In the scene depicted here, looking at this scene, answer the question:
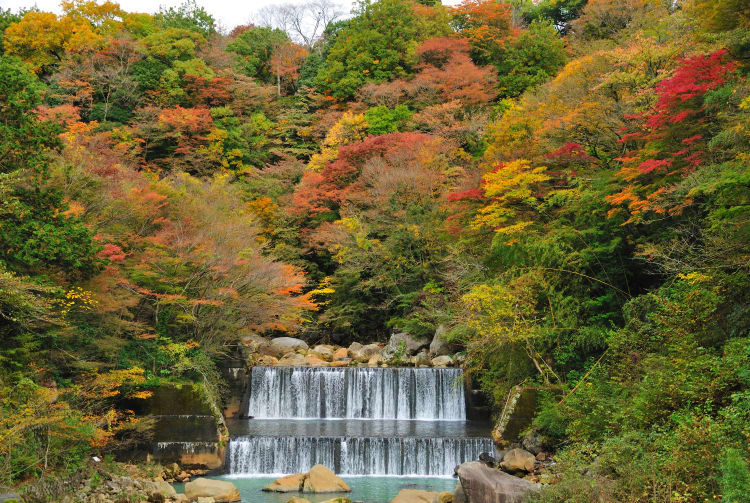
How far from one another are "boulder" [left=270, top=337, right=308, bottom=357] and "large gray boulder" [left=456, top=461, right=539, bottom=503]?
13.4 metres

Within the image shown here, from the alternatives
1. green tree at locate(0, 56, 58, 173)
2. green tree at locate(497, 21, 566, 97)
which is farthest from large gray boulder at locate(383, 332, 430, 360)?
green tree at locate(497, 21, 566, 97)

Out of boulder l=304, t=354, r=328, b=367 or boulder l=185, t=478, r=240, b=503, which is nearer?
boulder l=185, t=478, r=240, b=503

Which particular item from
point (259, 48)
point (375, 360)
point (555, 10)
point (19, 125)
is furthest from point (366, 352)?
point (555, 10)

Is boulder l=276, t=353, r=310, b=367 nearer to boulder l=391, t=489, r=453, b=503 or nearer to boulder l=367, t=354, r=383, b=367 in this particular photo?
boulder l=367, t=354, r=383, b=367

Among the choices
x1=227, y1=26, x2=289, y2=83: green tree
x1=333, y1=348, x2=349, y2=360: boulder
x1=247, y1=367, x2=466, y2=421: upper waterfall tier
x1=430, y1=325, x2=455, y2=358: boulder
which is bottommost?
x1=247, y1=367, x2=466, y2=421: upper waterfall tier

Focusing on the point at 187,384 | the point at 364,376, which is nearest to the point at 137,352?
the point at 187,384

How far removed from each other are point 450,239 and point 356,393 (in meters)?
6.27

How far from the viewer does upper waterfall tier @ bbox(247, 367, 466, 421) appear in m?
17.6

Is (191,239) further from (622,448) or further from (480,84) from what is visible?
(480,84)

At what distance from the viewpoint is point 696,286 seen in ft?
35.2

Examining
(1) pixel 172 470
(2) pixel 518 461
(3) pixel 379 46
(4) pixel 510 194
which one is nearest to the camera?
(2) pixel 518 461

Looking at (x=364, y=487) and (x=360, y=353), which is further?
(x=360, y=353)

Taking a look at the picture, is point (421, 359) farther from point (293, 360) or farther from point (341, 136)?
point (341, 136)

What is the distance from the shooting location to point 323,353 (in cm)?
2244
